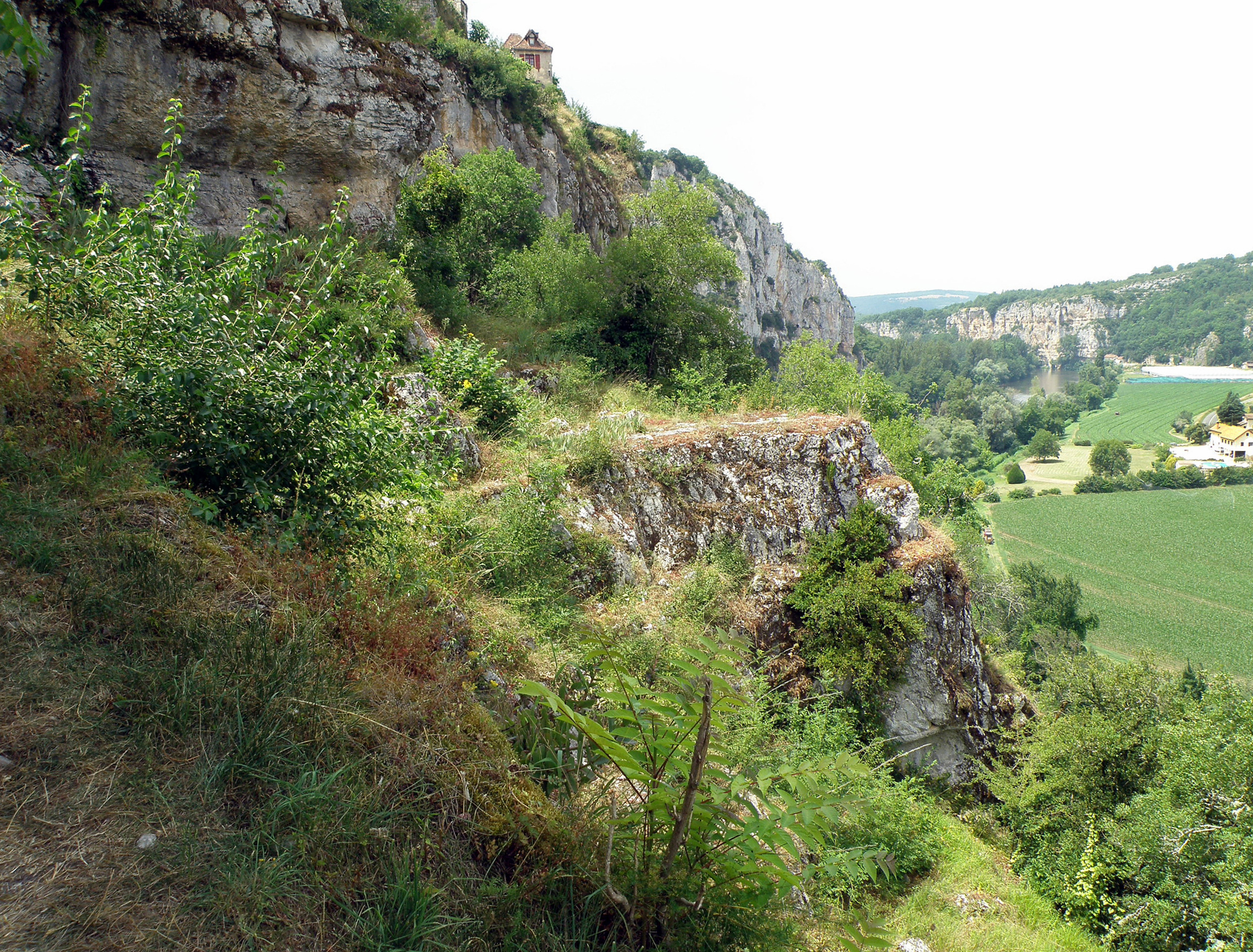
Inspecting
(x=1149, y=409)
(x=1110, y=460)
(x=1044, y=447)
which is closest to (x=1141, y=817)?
(x=1110, y=460)

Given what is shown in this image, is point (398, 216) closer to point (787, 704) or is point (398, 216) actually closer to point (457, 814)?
point (787, 704)

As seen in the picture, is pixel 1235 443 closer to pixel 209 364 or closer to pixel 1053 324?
pixel 1053 324

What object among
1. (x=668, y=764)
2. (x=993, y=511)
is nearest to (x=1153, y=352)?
(x=993, y=511)

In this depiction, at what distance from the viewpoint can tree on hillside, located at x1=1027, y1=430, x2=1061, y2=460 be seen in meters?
90.0

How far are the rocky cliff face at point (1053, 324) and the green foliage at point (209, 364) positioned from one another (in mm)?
197950

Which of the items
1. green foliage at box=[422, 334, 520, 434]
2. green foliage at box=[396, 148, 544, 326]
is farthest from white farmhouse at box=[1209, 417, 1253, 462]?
green foliage at box=[422, 334, 520, 434]

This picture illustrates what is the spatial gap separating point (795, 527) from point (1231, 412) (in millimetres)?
124114

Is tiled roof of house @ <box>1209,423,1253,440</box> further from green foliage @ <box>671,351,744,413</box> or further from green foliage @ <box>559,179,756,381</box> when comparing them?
green foliage @ <box>671,351,744,413</box>

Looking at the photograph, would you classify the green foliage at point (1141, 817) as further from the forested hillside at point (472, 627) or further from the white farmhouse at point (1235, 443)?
the white farmhouse at point (1235, 443)

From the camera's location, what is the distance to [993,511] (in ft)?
219

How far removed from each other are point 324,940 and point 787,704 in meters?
8.28

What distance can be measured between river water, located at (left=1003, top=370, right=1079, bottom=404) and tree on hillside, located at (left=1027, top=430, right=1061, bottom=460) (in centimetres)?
4942

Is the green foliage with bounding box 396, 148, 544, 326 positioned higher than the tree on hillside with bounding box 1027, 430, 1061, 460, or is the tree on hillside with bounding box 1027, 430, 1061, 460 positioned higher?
A: the green foliage with bounding box 396, 148, 544, 326

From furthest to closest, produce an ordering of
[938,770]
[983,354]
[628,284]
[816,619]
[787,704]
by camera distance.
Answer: [983,354] → [628,284] → [938,770] → [816,619] → [787,704]
